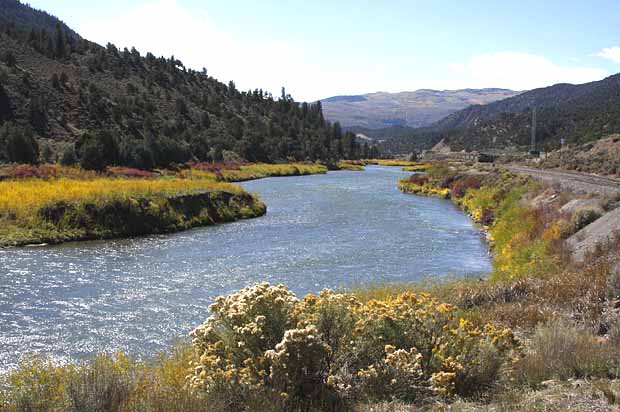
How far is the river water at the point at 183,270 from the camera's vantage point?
12422mm

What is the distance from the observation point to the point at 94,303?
1480 cm

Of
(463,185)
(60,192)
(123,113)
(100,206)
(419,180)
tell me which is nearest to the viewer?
(100,206)

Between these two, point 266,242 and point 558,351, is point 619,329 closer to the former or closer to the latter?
point 558,351

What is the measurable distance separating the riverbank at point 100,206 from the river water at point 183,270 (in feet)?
4.67

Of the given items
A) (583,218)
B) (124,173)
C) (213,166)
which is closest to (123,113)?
(213,166)

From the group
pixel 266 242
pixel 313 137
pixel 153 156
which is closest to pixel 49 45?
pixel 153 156

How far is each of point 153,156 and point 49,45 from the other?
1966 inches

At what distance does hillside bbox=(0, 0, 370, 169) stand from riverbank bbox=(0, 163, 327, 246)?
13520mm

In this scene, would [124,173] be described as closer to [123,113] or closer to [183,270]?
[183,270]

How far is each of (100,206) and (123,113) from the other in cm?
5364

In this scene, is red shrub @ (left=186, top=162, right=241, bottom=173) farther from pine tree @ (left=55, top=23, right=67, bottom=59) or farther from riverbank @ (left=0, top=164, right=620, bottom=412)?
riverbank @ (left=0, top=164, right=620, bottom=412)

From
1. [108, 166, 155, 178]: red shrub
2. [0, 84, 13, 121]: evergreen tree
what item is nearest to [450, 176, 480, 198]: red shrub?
[108, 166, 155, 178]: red shrub

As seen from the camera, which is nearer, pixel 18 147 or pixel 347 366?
pixel 347 366

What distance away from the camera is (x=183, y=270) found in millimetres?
19391
